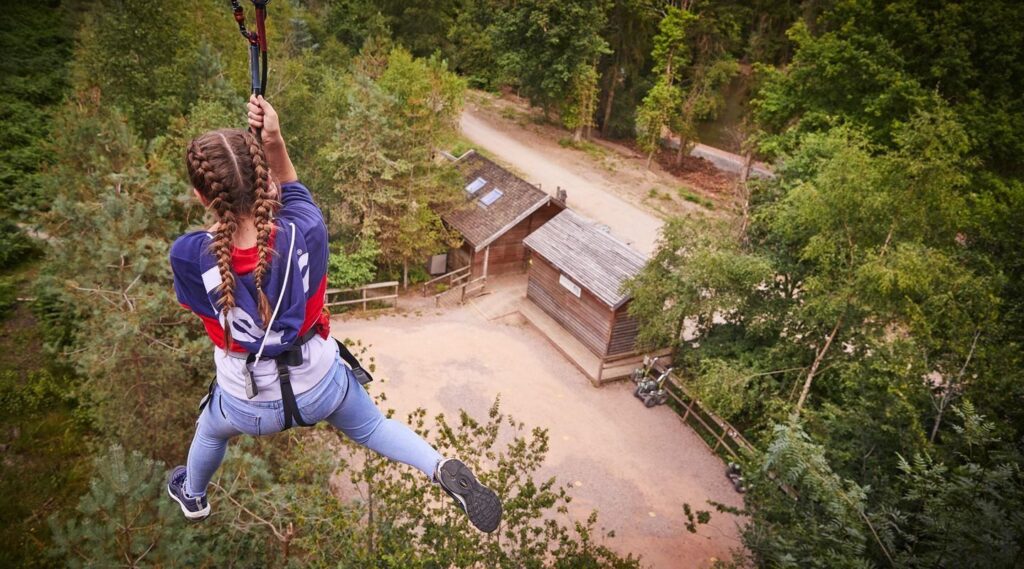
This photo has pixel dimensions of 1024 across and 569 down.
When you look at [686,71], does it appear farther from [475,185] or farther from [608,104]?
[475,185]

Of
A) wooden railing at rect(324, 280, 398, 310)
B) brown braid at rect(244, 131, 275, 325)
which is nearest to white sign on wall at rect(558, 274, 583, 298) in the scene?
wooden railing at rect(324, 280, 398, 310)

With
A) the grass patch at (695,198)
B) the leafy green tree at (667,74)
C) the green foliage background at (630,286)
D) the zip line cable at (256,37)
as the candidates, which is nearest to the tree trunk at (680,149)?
the leafy green tree at (667,74)

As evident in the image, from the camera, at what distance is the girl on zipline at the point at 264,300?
2.62 meters

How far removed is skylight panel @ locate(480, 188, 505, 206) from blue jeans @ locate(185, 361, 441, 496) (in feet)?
59.5

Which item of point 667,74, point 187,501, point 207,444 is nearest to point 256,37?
point 207,444

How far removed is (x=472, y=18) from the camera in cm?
3769

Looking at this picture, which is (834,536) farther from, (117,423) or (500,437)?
(117,423)

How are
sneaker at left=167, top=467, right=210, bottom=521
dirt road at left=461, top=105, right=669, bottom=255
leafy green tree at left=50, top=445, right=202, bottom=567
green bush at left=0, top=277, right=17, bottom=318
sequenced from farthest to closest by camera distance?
dirt road at left=461, top=105, right=669, bottom=255, green bush at left=0, top=277, right=17, bottom=318, leafy green tree at left=50, top=445, right=202, bottom=567, sneaker at left=167, top=467, right=210, bottom=521

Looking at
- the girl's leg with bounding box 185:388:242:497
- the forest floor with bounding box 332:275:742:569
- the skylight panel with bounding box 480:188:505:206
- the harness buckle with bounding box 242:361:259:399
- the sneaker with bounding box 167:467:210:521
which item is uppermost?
the harness buckle with bounding box 242:361:259:399

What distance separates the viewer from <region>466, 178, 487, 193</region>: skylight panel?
72.9 feet

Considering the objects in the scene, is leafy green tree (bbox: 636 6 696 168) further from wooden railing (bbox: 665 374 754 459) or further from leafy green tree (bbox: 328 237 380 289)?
wooden railing (bbox: 665 374 754 459)

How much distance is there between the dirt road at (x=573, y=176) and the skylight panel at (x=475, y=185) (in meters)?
5.29

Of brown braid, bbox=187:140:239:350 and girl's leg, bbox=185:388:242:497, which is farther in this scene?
girl's leg, bbox=185:388:242:497

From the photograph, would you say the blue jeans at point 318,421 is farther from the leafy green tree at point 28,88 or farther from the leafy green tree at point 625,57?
the leafy green tree at point 625,57
